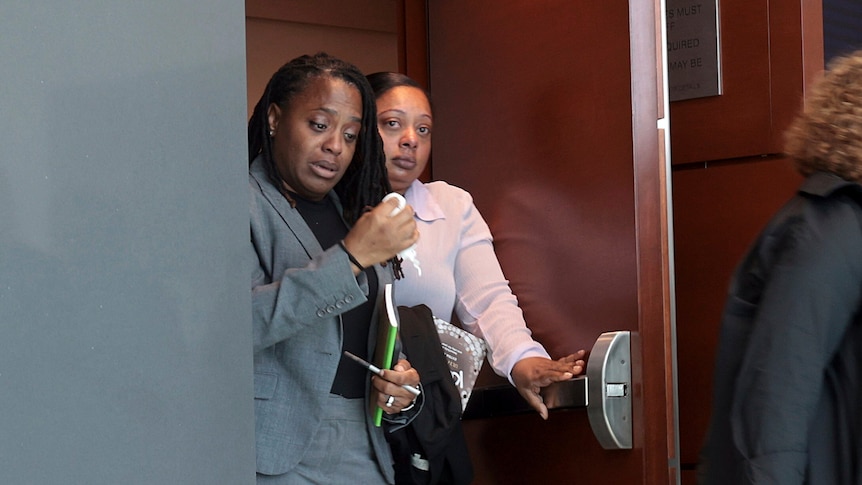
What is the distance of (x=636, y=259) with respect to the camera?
2.59 metres

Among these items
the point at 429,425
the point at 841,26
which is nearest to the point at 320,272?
the point at 429,425

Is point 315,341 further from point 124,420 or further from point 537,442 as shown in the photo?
point 537,442

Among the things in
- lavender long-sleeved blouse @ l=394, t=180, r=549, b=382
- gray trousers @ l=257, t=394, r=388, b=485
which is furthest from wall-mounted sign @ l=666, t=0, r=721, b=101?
gray trousers @ l=257, t=394, r=388, b=485

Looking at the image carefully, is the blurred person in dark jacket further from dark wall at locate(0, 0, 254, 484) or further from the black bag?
dark wall at locate(0, 0, 254, 484)

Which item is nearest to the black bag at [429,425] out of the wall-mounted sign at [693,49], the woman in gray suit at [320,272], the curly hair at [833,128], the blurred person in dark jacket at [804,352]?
the woman in gray suit at [320,272]

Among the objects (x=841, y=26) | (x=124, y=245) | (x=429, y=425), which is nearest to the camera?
(x=124, y=245)

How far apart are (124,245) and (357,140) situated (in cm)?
112

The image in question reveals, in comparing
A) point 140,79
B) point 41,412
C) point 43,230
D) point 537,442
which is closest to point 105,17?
point 140,79

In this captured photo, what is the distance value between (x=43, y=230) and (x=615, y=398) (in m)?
1.60

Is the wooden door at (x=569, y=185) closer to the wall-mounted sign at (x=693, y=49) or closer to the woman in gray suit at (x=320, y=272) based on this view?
the woman in gray suit at (x=320, y=272)

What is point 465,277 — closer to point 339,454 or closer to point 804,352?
point 339,454

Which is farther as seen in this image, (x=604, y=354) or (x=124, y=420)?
(x=604, y=354)

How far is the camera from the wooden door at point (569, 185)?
260 centimetres

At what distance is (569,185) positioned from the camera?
2801 millimetres
